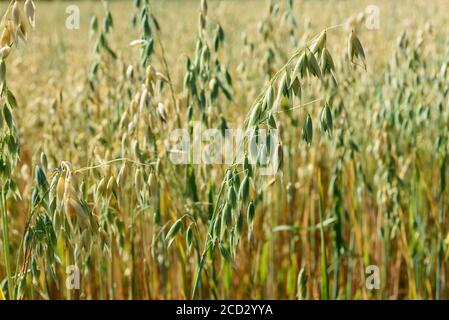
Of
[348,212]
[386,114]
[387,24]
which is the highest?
[387,24]

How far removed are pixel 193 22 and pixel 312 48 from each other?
21.0 ft

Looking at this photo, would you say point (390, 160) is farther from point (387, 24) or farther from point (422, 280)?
point (387, 24)

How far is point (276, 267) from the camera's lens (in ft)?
7.19

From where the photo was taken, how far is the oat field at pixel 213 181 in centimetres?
123

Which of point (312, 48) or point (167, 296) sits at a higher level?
point (312, 48)

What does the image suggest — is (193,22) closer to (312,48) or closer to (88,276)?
(88,276)

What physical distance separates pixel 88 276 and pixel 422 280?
1042 millimetres

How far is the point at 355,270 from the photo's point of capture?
2.14 m

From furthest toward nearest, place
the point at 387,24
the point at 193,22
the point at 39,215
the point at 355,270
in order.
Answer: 1. the point at 193,22
2. the point at 387,24
3. the point at 355,270
4. the point at 39,215

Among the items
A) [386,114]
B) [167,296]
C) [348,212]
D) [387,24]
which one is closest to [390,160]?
[386,114]

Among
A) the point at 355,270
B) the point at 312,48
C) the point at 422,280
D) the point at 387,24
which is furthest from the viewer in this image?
the point at 387,24

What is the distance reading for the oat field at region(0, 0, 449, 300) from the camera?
48.6 inches

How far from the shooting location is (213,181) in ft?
6.23
